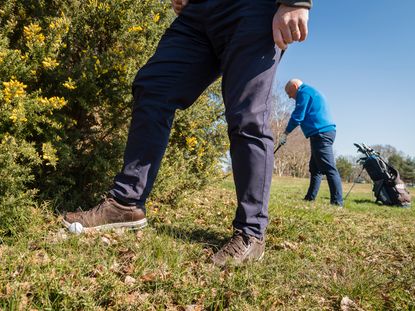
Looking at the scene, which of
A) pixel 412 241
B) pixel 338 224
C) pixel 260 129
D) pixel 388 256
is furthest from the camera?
pixel 338 224

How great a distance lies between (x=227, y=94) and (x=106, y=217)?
1.08m

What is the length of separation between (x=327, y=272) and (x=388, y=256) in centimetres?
85

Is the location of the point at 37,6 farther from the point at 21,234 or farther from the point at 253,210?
the point at 253,210

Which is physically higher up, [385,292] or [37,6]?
[37,6]

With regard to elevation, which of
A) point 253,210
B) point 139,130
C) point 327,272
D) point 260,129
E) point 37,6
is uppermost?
point 37,6

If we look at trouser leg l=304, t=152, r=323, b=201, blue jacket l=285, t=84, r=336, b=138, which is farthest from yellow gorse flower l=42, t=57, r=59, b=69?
trouser leg l=304, t=152, r=323, b=201

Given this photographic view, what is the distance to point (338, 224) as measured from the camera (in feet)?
11.7

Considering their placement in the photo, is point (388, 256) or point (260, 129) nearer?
point (260, 129)

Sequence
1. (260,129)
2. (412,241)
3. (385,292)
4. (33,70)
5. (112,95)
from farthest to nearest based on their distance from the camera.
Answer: (412,241) < (112,95) < (33,70) < (260,129) < (385,292)

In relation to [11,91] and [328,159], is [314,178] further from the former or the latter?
[11,91]

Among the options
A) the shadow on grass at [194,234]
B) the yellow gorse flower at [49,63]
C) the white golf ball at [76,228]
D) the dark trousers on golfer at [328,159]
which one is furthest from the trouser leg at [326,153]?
the white golf ball at [76,228]

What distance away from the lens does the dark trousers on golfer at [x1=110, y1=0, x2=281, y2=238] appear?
2043mm

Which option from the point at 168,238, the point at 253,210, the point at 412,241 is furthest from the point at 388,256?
the point at 168,238

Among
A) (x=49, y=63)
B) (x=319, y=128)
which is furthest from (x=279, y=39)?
(x=319, y=128)
